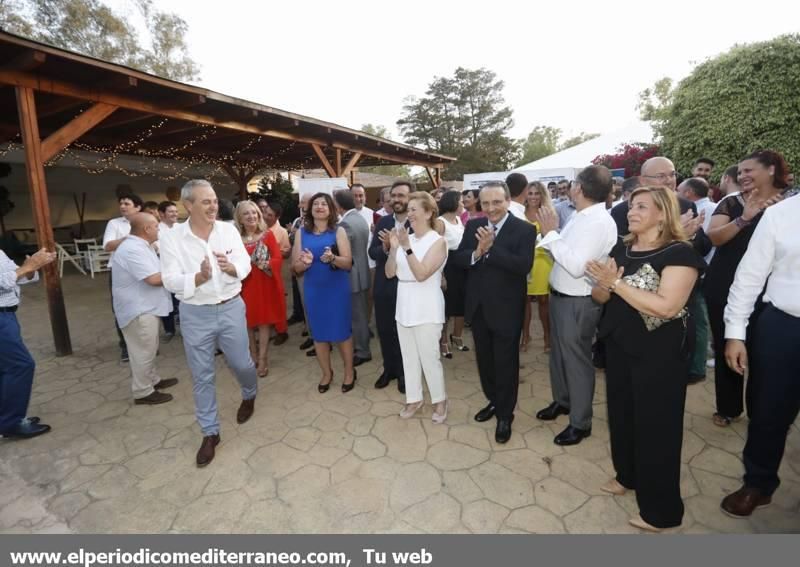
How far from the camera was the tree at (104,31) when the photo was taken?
1902 cm

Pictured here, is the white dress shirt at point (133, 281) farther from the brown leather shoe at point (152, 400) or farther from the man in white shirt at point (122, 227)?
the man in white shirt at point (122, 227)

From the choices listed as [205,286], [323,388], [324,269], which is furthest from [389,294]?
[205,286]

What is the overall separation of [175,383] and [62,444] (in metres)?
1.06

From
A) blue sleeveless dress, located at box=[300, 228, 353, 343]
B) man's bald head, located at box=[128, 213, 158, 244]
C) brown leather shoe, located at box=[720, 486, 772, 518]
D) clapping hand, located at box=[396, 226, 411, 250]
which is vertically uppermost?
man's bald head, located at box=[128, 213, 158, 244]

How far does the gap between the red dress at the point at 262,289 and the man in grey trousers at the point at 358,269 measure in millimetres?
790

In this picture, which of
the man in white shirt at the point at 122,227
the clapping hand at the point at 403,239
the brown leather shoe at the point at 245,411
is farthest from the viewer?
the man in white shirt at the point at 122,227

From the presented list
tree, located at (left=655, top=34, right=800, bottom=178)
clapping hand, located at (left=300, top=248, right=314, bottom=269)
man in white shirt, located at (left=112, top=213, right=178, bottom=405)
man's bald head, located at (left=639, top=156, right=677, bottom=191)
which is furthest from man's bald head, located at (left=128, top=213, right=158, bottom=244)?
tree, located at (left=655, top=34, right=800, bottom=178)

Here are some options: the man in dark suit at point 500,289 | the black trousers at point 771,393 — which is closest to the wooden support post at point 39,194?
the man in dark suit at point 500,289

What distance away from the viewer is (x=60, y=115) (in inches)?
288

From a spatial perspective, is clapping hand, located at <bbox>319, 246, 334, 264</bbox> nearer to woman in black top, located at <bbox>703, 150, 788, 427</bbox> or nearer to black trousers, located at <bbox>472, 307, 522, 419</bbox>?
black trousers, located at <bbox>472, 307, 522, 419</bbox>

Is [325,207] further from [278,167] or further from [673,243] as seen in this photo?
[278,167]

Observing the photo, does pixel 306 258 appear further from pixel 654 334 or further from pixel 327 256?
pixel 654 334

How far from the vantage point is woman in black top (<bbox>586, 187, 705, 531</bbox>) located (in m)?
1.84
